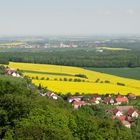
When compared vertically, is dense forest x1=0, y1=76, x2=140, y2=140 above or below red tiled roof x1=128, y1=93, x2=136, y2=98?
above

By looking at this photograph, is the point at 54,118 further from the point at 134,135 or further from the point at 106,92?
the point at 106,92

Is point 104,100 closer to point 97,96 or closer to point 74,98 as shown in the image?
point 97,96

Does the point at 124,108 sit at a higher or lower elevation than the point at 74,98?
lower

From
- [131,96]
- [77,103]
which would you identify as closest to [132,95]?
[131,96]

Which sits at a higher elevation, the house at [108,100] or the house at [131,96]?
the house at [131,96]

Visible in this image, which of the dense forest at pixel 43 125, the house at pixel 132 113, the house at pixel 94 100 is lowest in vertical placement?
the house at pixel 94 100

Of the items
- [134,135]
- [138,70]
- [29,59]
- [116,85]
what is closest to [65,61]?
[29,59]

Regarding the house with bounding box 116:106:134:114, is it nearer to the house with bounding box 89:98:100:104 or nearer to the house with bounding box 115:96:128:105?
the house with bounding box 115:96:128:105

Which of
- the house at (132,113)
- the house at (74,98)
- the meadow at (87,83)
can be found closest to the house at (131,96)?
the meadow at (87,83)

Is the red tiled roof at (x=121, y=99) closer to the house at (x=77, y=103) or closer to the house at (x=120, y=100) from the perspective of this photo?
the house at (x=120, y=100)

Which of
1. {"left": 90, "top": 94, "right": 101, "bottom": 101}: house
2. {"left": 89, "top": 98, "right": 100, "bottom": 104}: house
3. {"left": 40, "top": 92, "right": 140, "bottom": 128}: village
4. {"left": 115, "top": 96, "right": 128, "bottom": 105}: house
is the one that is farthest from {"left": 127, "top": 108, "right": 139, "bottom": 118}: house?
{"left": 90, "top": 94, "right": 101, "bottom": 101}: house

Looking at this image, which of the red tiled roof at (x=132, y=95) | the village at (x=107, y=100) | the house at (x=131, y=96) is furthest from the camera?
the red tiled roof at (x=132, y=95)
